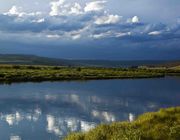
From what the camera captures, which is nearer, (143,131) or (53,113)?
(143,131)

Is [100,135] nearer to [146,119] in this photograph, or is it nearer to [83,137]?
[83,137]

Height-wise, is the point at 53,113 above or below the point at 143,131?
below

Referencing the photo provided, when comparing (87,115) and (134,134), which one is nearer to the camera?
(134,134)

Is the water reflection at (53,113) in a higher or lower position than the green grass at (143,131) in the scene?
lower

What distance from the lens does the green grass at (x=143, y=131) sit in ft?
57.4

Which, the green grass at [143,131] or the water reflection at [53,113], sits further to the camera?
the water reflection at [53,113]

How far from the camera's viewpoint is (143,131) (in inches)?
741

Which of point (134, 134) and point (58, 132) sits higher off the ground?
point (134, 134)

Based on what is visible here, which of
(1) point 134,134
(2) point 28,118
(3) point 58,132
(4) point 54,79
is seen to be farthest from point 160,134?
(4) point 54,79

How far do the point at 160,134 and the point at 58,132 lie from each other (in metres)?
10.8

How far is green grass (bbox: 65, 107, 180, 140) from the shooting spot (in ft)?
57.4

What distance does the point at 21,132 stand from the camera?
27.8 metres

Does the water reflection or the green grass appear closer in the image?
the green grass

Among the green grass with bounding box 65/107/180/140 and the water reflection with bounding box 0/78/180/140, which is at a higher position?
the green grass with bounding box 65/107/180/140
